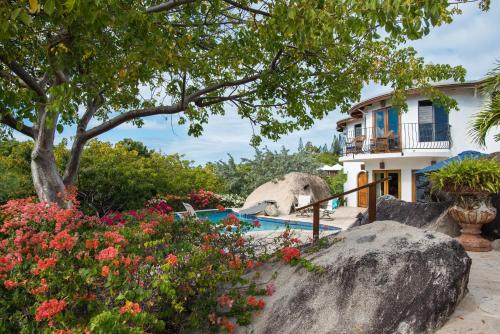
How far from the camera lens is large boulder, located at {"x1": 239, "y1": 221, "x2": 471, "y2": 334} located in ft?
11.3

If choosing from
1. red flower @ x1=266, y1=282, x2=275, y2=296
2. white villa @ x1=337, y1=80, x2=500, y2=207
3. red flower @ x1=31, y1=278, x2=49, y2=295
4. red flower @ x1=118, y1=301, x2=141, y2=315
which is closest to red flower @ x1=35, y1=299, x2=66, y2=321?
red flower @ x1=31, y1=278, x2=49, y2=295

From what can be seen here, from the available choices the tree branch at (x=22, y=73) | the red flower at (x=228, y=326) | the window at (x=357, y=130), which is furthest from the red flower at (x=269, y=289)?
the window at (x=357, y=130)

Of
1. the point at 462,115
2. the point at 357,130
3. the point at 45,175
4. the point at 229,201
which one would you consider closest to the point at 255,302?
the point at 45,175

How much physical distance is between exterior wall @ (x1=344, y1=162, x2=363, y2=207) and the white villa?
1.49 feet

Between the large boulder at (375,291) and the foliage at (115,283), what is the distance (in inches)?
11.6

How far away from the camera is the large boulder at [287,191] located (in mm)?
18820

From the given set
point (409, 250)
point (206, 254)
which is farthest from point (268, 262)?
point (409, 250)

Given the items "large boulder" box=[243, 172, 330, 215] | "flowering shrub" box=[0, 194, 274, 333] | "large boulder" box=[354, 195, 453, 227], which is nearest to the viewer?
"flowering shrub" box=[0, 194, 274, 333]

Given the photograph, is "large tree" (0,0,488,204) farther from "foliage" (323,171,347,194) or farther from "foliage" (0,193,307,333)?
"foliage" (323,171,347,194)

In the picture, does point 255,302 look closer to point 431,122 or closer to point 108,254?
point 108,254

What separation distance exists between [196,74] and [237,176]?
15.5 m

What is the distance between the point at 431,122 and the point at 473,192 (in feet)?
42.0

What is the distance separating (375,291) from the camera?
11.7 feet

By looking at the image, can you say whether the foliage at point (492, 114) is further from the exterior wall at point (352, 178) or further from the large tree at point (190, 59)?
the exterior wall at point (352, 178)
